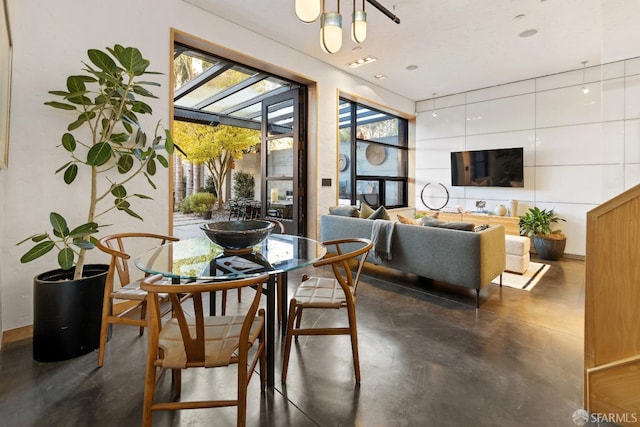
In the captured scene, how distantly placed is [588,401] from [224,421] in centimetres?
181

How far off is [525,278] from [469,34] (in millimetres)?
3105

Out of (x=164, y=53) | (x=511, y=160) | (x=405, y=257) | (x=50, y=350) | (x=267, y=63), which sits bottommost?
(x=50, y=350)

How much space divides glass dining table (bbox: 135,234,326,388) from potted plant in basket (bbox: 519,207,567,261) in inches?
173

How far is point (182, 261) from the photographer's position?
5.89 ft

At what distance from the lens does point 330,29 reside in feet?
7.47

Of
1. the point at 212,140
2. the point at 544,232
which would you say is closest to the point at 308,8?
the point at 544,232

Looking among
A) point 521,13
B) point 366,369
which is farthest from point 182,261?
point 521,13

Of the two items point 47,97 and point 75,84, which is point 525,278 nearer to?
point 75,84

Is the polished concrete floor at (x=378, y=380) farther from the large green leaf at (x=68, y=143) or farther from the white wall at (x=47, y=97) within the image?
the large green leaf at (x=68, y=143)

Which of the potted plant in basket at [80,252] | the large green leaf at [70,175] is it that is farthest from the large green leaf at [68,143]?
the large green leaf at [70,175]

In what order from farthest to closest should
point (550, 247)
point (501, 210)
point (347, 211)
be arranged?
point (501, 210), point (550, 247), point (347, 211)

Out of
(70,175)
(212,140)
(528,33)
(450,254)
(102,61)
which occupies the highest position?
(528,33)

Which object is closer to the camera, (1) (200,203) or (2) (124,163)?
(2) (124,163)

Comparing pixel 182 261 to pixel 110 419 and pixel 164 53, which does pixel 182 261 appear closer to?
pixel 110 419
